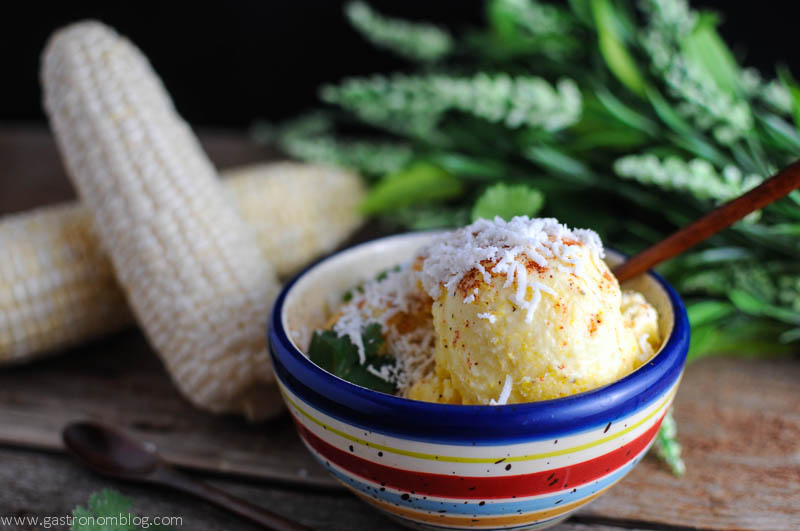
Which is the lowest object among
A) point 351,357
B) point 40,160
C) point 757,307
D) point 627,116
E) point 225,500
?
point 40,160

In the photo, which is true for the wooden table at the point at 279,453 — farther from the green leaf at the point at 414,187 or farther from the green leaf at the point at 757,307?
the green leaf at the point at 414,187

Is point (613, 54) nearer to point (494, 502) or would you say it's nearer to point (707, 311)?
point (707, 311)

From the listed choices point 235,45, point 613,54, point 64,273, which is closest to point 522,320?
point 613,54

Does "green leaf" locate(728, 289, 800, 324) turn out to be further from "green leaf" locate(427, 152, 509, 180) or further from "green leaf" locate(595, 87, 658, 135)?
"green leaf" locate(427, 152, 509, 180)

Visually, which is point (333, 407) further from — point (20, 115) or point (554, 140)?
point (20, 115)

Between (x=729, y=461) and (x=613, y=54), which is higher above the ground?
(x=613, y=54)

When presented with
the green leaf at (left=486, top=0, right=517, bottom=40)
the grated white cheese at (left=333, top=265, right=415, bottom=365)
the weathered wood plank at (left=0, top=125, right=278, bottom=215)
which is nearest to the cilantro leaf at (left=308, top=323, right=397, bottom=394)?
the grated white cheese at (left=333, top=265, right=415, bottom=365)

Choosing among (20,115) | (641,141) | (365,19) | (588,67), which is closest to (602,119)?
(641,141)

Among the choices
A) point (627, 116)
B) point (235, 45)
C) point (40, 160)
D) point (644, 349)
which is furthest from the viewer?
point (235, 45)
